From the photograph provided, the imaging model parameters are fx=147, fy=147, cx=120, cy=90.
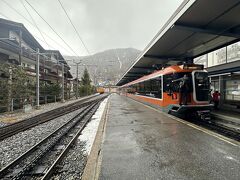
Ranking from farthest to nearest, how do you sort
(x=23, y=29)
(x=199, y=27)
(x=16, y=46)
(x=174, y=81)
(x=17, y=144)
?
(x=23, y=29) → (x=16, y=46) → (x=199, y=27) → (x=174, y=81) → (x=17, y=144)

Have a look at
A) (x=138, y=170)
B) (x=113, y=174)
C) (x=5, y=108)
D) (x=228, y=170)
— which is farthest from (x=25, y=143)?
(x=5, y=108)

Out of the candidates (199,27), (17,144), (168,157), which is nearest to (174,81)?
(199,27)

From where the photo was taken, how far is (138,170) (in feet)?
10.5

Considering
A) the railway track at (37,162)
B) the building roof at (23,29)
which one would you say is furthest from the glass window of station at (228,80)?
the building roof at (23,29)

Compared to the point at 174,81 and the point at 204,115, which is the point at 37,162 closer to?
the point at 174,81

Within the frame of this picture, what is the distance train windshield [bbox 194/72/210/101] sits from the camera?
8281mm

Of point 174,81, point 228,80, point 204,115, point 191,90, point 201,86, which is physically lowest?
point 204,115

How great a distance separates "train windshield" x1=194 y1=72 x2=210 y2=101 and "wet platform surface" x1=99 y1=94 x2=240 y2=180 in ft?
10.5

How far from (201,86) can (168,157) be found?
599cm

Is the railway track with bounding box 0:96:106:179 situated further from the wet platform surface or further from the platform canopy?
the platform canopy

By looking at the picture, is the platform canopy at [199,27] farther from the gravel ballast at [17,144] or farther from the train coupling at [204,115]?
the gravel ballast at [17,144]

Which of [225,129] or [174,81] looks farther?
[174,81]

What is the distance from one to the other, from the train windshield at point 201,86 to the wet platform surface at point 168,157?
3.19 meters

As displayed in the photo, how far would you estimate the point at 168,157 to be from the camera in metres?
3.78
